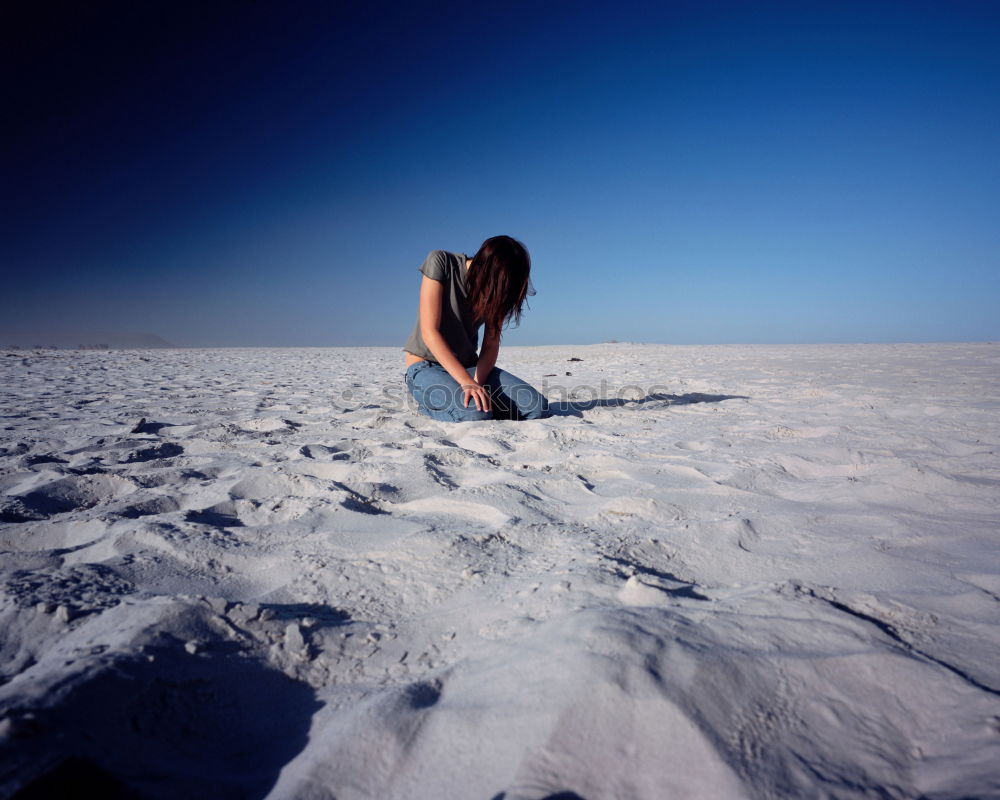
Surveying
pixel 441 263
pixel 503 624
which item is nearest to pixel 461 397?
pixel 441 263

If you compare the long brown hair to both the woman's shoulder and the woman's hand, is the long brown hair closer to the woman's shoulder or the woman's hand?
the woman's shoulder

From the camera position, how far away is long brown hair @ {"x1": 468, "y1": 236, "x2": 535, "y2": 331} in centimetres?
320

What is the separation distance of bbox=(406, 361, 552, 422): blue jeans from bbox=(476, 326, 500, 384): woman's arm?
0.06 metres

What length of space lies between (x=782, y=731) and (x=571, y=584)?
503mm

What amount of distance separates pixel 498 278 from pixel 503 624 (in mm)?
2501

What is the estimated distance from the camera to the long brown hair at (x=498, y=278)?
3201 millimetres

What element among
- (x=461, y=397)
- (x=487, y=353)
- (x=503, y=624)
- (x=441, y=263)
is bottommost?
(x=503, y=624)

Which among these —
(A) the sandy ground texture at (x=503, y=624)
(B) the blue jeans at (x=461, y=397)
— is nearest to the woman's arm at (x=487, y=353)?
(B) the blue jeans at (x=461, y=397)

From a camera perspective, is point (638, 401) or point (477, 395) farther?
point (638, 401)

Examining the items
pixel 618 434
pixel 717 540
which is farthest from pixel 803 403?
pixel 717 540

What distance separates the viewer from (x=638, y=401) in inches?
169

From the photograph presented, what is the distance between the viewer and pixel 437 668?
3.14ft

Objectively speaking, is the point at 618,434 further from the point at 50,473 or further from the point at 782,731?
the point at 50,473

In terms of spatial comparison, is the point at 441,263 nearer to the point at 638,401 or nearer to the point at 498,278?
the point at 498,278
